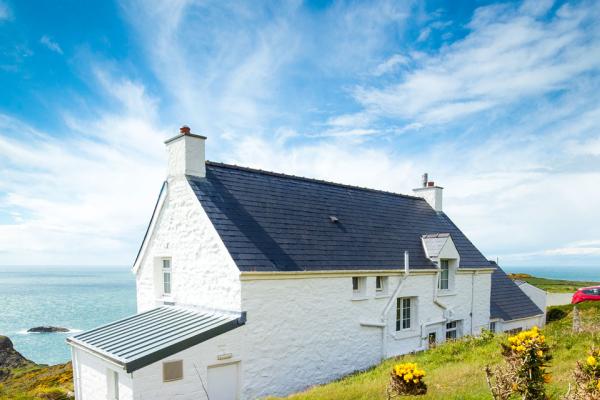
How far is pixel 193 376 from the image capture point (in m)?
11.0

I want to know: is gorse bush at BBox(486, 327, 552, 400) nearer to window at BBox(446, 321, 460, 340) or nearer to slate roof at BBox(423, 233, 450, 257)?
slate roof at BBox(423, 233, 450, 257)

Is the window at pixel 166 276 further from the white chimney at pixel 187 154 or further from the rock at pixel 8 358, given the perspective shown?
the rock at pixel 8 358

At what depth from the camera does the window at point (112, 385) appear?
11688 millimetres

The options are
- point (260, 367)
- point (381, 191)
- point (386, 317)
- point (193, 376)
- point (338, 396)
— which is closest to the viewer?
point (338, 396)

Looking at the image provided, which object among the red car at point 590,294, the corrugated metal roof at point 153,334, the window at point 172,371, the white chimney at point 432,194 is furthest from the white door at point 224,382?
the red car at point 590,294

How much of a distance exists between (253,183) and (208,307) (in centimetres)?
515

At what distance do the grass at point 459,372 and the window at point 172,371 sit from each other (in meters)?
3.11

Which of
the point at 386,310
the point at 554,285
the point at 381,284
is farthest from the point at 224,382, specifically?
the point at 554,285

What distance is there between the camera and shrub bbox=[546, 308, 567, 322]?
92.5ft

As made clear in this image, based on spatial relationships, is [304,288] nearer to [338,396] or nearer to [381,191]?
[338,396]

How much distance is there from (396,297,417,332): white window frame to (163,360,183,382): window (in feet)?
32.9

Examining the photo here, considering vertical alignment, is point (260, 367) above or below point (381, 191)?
below

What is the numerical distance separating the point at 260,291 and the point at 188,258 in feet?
10.6

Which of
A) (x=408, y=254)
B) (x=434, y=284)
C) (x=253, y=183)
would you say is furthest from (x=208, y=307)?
(x=434, y=284)
